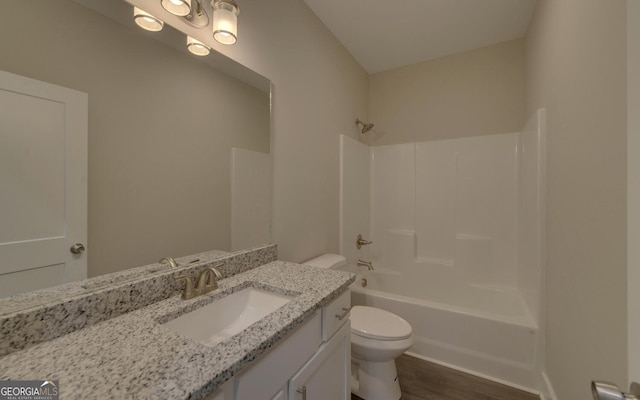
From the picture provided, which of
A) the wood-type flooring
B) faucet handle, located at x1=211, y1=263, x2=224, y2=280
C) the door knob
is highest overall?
the door knob

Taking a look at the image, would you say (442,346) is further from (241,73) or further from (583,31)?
(241,73)

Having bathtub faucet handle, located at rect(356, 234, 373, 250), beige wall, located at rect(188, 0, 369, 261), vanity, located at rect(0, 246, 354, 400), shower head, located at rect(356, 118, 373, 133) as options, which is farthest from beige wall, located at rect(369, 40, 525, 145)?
vanity, located at rect(0, 246, 354, 400)

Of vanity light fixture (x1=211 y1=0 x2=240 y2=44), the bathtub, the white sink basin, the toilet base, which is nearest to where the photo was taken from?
the white sink basin

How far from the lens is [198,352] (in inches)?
24.6

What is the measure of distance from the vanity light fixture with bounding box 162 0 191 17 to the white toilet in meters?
1.84

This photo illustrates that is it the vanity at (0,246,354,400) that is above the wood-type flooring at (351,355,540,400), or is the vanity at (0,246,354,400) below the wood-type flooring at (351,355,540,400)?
above

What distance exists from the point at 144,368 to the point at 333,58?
2.39 metres

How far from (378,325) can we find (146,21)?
1.94 m

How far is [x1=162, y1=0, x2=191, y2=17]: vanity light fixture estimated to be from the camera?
0.99 metres

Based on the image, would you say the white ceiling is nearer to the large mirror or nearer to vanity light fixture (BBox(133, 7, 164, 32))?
the large mirror

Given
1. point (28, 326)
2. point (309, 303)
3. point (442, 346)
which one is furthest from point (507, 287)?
point (28, 326)

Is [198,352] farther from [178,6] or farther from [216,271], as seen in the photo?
[178,6]

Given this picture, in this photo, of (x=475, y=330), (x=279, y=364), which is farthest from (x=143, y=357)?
(x=475, y=330)

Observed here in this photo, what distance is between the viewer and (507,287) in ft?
7.51
